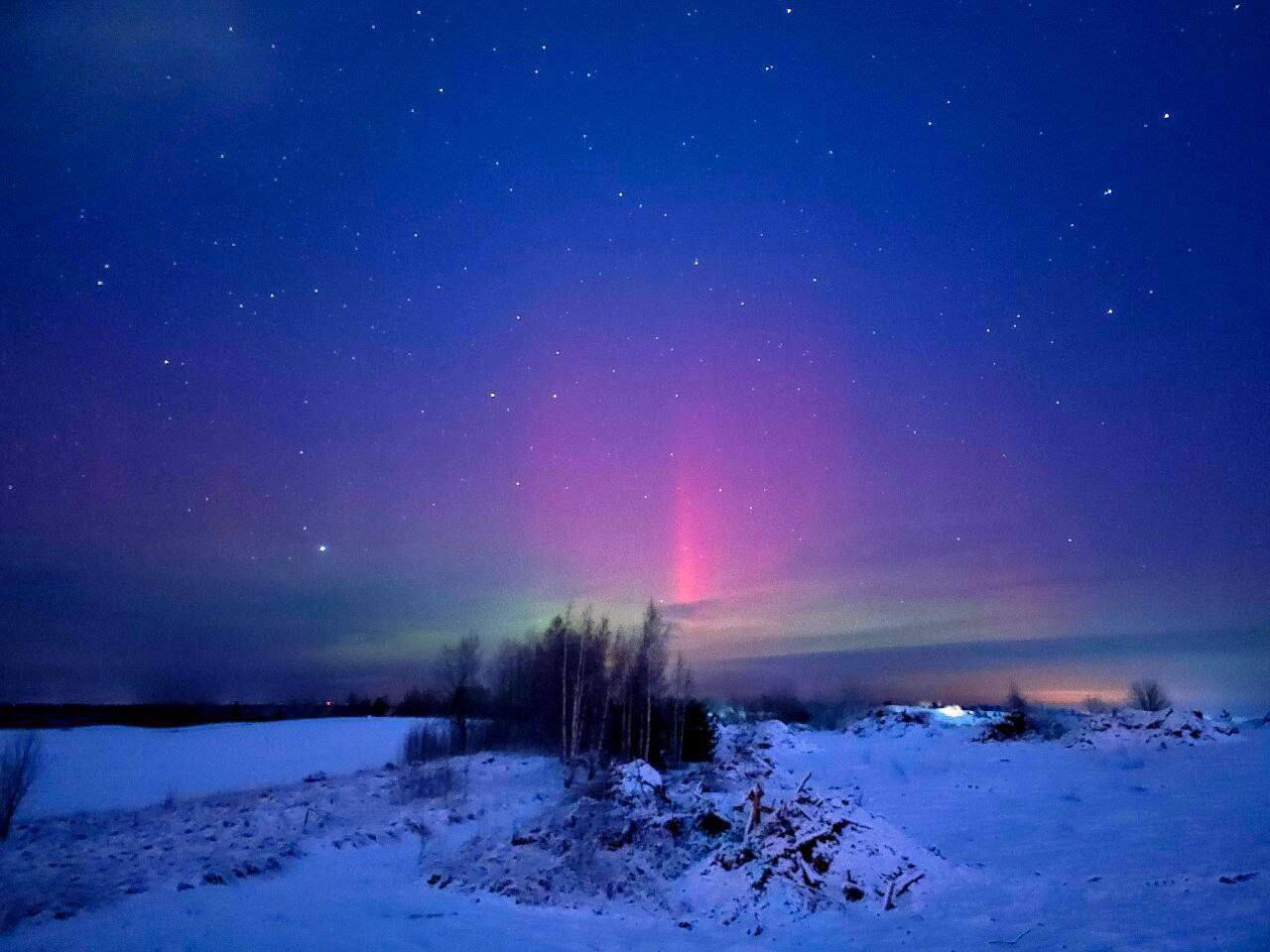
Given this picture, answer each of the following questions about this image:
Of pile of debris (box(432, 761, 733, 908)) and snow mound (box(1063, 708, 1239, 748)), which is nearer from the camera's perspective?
pile of debris (box(432, 761, 733, 908))

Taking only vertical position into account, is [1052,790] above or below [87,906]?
below

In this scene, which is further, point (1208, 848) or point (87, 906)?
point (1208, 848)

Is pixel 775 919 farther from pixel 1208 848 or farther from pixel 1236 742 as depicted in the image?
pixel 1236 742

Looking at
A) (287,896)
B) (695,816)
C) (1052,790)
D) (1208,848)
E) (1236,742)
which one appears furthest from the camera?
(1236,742)

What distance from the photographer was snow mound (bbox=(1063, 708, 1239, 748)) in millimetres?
49125

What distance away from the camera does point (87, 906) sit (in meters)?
17.1

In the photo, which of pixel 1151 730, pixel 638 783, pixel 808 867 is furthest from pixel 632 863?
pixel 1151 730

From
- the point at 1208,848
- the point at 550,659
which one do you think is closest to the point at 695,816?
the point at 1208,848

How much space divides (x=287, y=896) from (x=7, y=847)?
37.6 ft

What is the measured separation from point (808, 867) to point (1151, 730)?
45.0m

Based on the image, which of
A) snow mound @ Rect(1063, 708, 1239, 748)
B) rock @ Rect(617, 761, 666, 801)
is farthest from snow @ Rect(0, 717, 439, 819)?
snow mound @ Rect(1063, 708, 1239, 748)

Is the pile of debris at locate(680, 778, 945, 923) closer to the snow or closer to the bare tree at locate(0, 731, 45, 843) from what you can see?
the bare tree at locate(0, 731, 45, 843)

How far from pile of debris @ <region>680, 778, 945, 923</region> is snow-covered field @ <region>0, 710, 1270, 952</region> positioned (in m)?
0.08

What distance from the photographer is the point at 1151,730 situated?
169 ft
